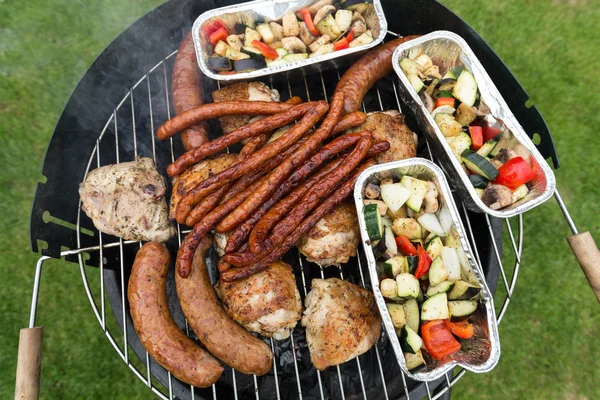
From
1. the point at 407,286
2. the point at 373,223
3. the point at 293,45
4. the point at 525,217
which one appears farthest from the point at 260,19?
the point at 525,217

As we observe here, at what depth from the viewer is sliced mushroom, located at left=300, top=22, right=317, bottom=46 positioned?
351 cm

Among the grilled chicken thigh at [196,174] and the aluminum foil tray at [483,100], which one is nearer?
the aluminum foil tray at [483,100]

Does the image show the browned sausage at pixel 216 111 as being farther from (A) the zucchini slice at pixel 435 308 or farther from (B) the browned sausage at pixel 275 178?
(A) the zucchini slice at pixel 435 308

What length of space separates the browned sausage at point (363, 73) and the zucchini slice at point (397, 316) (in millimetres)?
1464

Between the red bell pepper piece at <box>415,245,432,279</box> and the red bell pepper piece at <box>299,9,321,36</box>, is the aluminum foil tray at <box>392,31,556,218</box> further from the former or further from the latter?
the red bell pepper piece at <box>299,9,321,36</box>

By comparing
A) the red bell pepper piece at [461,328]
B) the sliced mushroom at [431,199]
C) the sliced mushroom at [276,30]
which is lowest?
the red bell pepper piece at [461,328]

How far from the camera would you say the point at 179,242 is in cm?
326

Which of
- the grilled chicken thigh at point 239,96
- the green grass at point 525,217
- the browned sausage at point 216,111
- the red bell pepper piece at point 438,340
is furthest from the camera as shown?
the green grass at point 525,217

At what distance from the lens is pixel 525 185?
301 cm

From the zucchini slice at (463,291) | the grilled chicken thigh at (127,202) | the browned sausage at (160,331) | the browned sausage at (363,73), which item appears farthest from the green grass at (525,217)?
the browned sausage at (363,73)

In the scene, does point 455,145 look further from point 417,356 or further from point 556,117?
point 556,117

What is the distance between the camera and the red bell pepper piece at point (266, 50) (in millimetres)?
3383

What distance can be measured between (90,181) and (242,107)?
121 centimetres

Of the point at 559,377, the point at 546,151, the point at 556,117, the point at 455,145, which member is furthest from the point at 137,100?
the point at 559,377
